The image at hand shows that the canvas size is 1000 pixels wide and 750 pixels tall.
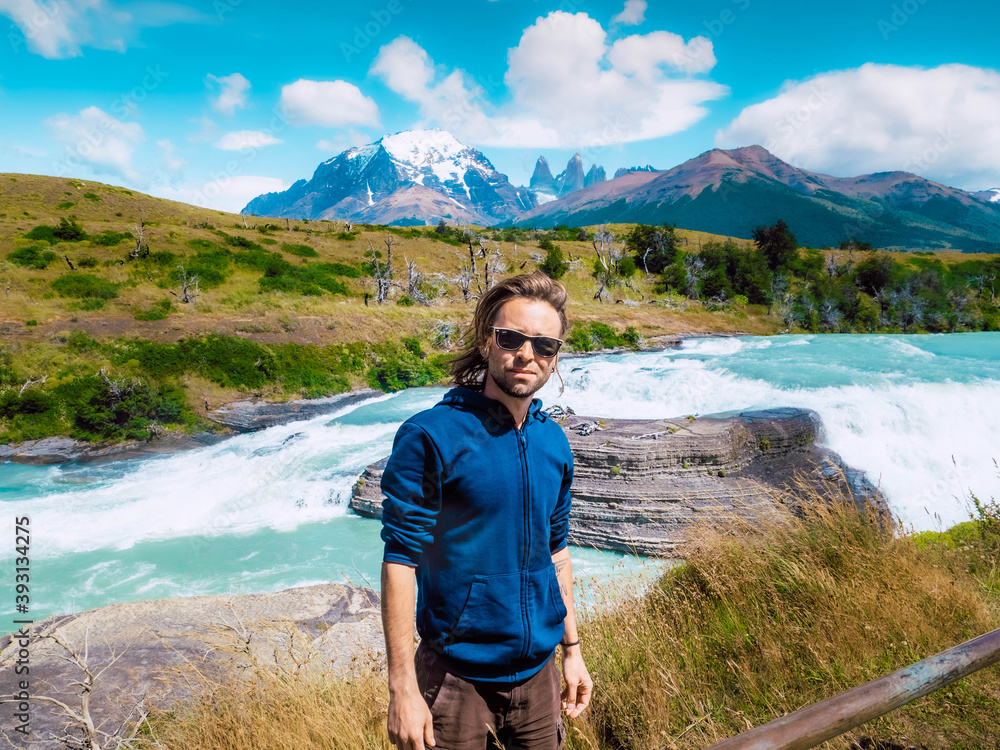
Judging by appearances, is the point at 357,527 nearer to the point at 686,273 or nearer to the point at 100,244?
the point at 100,244

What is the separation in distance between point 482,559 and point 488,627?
22cm

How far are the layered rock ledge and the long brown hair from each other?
7800mm

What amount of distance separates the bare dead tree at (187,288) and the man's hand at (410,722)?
3071 centimetres

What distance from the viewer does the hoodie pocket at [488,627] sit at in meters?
1.62


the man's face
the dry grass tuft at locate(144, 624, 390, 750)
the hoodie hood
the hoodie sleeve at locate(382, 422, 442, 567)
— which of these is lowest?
the dry grass tuft at locate(144, 624, 390, 750)

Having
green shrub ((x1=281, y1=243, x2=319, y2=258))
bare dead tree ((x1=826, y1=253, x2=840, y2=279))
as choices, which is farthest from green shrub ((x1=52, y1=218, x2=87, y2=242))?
bare dead tree ((x1=826, y1=253, x2=840, y2=279))

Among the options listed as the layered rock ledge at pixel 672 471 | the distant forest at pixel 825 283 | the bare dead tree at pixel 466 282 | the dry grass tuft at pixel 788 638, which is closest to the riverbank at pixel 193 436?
the layered rock ledge at pixel 672 471

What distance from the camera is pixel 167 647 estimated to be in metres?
4.75

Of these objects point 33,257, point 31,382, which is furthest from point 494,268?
point 33,257

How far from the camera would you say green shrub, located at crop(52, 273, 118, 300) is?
25.1m

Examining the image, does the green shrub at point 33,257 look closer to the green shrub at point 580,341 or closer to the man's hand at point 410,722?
the green shrub at point 580,341

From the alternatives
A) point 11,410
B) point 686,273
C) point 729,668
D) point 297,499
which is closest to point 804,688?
point 729,668

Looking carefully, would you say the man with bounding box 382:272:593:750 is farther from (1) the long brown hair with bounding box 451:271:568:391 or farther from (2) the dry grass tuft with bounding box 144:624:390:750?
(2) the dry grass tuft with bounding box 144:624:390:750

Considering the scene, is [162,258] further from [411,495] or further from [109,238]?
[411,495]
